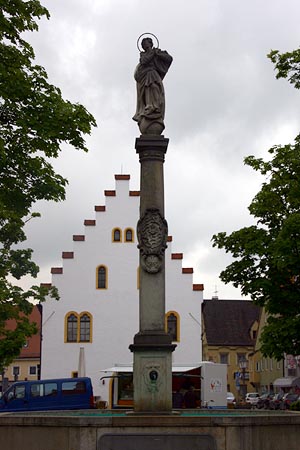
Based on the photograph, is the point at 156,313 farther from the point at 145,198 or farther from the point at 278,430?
the point at 278,430

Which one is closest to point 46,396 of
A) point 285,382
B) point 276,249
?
point 276,249

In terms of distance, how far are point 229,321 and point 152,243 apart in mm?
64081

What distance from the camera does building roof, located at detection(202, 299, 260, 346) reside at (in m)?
74.6

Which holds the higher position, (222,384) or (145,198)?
(145,198)

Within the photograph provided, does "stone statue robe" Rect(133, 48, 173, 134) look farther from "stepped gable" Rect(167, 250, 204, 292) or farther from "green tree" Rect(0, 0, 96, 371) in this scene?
"stepped gable" Rect(167, 250, 204, 292)

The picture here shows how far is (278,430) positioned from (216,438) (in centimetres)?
98

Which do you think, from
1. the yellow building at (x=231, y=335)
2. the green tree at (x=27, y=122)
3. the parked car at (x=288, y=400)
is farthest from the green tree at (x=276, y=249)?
the yellow building at (x=231, y=335)

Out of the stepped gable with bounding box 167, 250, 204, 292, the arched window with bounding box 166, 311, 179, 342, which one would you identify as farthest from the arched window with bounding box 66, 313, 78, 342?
the stepped gable with bounding box 167, 250, 204, 292

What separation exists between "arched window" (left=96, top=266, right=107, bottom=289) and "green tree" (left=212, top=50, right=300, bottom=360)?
2101cm

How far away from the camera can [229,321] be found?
76500 mm

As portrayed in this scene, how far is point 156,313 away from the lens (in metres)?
13.4

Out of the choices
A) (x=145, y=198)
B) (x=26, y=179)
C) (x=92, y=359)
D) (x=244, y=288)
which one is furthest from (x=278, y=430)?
(x=92, y=359)

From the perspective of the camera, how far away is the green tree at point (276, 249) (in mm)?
20891

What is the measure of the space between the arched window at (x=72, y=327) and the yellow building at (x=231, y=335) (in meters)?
30.0
